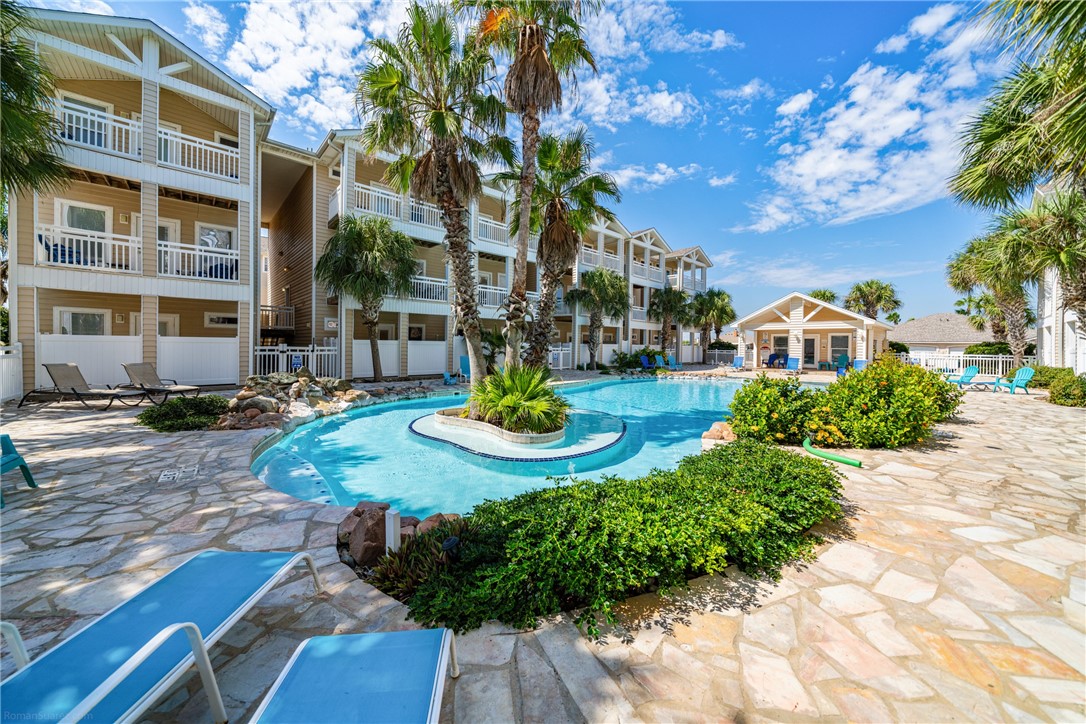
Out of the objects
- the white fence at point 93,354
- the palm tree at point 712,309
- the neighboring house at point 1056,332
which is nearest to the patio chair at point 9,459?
the white fence at point 93,354

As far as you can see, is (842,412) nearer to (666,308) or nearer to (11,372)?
(11,372)

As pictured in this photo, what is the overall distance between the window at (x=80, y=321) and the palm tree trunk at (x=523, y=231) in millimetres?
13531

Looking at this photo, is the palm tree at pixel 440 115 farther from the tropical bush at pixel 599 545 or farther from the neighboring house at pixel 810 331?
the neighboring house at pixel 810 331

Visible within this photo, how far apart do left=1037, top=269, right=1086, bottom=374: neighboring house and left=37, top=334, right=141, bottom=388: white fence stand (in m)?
30.0

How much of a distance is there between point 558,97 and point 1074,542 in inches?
412

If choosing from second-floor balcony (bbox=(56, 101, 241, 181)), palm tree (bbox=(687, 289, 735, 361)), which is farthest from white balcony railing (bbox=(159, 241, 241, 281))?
palm tree (bbox=(687, 289, 735, 361))

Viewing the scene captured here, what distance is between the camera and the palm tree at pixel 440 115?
339 inches

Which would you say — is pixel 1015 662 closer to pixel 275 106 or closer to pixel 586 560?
pixel 586 560

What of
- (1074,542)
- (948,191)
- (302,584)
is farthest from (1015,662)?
(948,191)

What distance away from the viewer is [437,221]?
56.6 feet

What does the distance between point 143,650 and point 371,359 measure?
15.2 meters

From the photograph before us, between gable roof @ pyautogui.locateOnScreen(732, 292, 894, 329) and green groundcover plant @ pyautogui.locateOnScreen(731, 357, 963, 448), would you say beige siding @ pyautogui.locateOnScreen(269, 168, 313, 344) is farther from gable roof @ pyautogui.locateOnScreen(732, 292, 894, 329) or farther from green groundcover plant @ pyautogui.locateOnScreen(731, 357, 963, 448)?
gable roof @ pyautogui.locateOnScreen(732, 292, 894, 329)

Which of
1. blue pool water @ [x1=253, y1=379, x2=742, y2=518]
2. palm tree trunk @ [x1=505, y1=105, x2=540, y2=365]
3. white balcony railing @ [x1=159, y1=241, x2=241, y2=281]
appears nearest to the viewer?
blue pool water @ [x1=253, y1=379, x2=742, y2=518]

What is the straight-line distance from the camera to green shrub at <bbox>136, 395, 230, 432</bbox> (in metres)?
7.63
